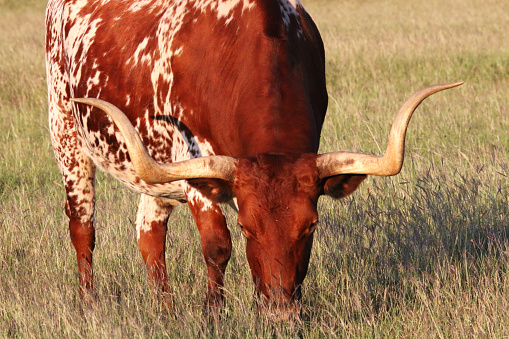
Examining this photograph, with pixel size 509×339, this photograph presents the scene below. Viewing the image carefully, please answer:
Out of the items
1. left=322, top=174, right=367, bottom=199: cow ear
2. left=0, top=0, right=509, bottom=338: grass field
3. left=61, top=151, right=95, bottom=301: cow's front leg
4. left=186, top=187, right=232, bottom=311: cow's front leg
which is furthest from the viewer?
left=61, top=151, right=95, bottom=301: cow's front leg

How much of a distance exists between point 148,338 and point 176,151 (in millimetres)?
1110

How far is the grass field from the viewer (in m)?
3.84

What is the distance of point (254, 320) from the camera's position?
355 centimetres

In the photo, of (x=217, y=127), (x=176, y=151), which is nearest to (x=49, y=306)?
(x=176, y=151)

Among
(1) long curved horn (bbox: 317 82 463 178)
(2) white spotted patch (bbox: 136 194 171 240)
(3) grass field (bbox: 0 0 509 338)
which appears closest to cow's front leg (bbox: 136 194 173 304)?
(2) white spotted patch (bbox: 136 194 171 240)

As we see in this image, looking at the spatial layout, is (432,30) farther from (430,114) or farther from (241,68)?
(241,68)

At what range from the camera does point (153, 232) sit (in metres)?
5.22

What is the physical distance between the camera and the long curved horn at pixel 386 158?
9.97 feet

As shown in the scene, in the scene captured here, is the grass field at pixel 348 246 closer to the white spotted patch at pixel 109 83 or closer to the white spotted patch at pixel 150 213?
the white spotted patch at pixel 150 213

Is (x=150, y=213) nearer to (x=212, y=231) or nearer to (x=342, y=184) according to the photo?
(x=212, y=231)

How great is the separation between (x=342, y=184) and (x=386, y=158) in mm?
305

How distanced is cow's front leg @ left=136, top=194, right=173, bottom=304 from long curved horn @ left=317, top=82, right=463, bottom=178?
6.38 feet

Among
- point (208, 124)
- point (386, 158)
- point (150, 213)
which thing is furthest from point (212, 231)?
point (150, 213)

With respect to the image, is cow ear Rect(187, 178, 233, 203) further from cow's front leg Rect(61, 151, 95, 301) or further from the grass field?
cow's front leg Rect(61, 151, 95, 301)
